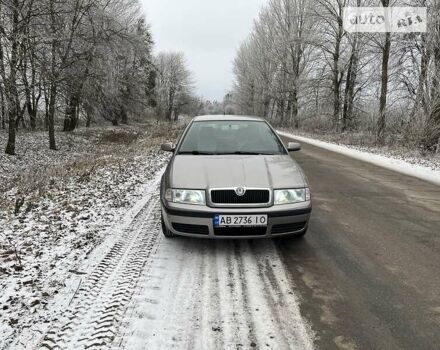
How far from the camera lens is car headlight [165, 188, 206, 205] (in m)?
4.05

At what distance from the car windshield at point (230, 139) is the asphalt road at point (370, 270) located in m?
1.42

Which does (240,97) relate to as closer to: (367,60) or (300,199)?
(367,60)

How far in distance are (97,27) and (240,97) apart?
44698mm

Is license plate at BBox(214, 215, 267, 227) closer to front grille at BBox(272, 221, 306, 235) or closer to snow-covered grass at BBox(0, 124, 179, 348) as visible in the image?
front grille at BBox(272, 221, 306, 235)

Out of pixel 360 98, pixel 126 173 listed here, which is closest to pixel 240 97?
pixel 360 98

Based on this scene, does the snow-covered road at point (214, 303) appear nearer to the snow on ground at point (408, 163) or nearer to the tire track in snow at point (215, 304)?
the tire track in snow at point (215, 304)

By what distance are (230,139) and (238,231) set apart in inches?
73.3

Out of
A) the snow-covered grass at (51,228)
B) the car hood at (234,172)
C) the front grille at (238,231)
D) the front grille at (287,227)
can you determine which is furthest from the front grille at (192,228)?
the snow-covered grass at (51,228)

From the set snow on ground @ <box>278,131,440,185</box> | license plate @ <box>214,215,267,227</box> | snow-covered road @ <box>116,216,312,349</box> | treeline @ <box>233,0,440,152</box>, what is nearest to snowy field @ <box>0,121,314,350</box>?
snow-covered road @ <box>116,216,312,349</box>

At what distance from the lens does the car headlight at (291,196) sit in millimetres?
4121

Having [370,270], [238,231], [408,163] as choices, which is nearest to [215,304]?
[238,231]

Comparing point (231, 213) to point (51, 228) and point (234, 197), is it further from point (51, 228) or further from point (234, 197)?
point (51, 228)

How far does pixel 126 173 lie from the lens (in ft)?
31.8

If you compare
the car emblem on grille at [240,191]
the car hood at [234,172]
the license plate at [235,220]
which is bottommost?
the license plate at [235,220]
